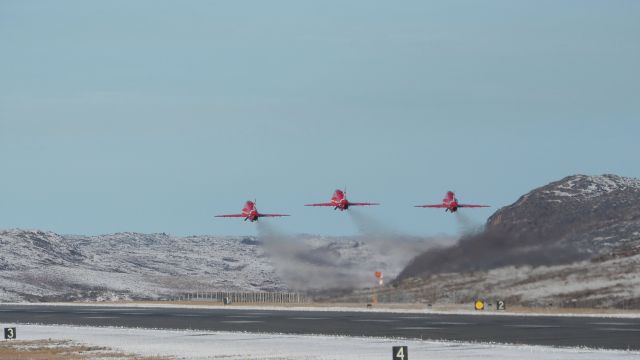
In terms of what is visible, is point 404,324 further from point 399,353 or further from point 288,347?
point 399,353

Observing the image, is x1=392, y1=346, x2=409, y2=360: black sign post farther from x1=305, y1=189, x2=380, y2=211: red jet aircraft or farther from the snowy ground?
x1=305, y1=189, x2=380, y2=211: red jet aircraft

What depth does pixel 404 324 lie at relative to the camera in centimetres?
11150

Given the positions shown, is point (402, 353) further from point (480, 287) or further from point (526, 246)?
point (480, 287)

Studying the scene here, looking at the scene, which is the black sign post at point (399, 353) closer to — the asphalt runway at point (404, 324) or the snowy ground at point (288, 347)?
the snowy ground at point (288, 347)

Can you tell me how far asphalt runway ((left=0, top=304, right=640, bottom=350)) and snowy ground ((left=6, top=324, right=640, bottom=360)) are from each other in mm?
4747

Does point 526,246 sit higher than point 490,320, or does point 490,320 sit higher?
point 526,246

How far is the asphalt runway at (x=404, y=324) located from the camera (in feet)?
293

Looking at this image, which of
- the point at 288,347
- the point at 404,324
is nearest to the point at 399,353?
the point at 288,347

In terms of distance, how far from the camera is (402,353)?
66.1 meters

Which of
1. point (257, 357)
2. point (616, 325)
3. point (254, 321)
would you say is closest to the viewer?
point (257, 357)

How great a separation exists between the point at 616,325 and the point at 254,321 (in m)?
34.9

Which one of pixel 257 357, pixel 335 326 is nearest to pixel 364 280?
pixel 335 326

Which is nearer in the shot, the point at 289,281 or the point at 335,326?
the point at 335,326

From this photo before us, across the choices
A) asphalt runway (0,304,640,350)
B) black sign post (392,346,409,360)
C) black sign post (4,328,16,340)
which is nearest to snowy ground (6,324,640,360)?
black sign post (4,328,16,340)
